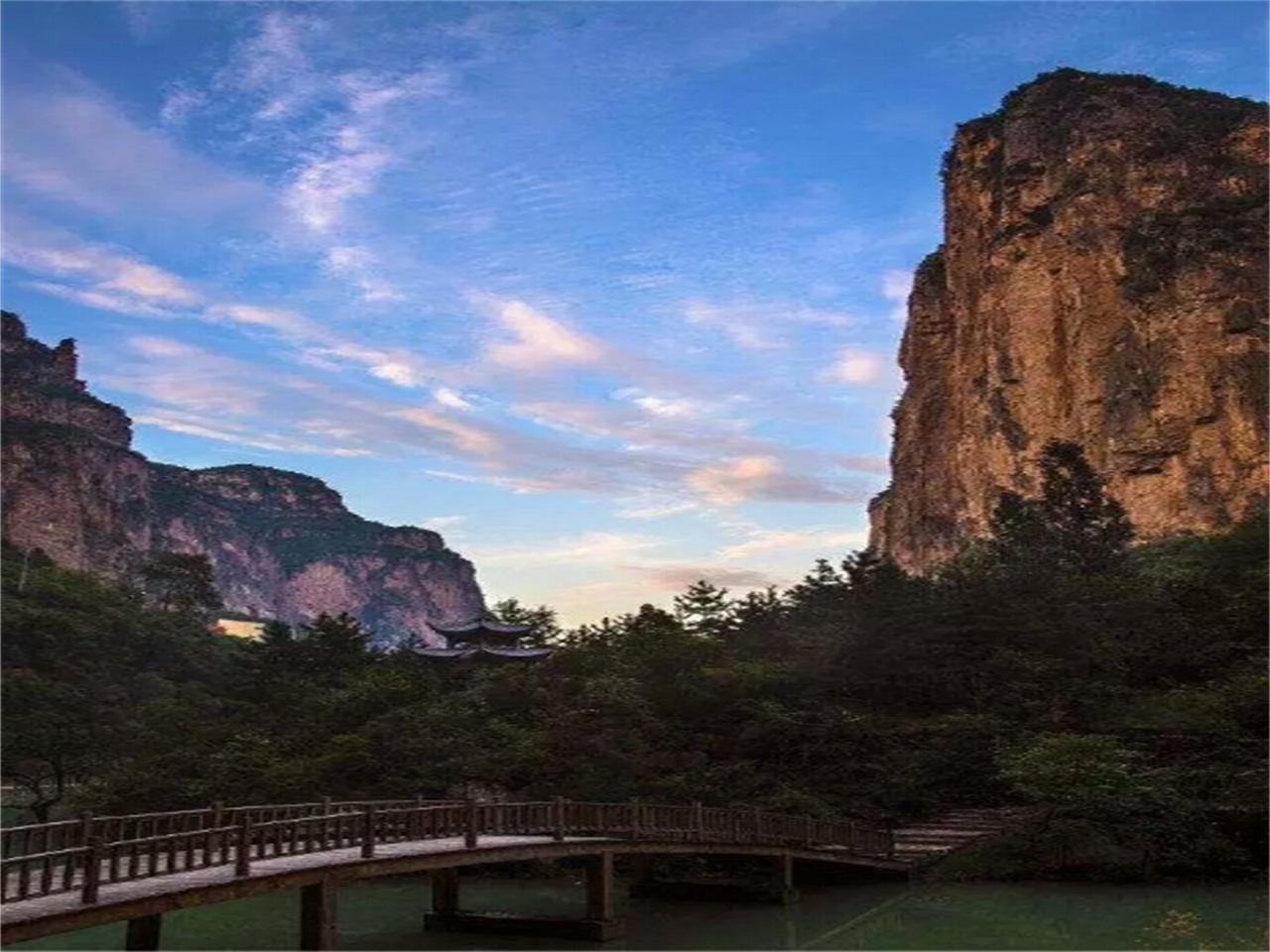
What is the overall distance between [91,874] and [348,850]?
4570 mm

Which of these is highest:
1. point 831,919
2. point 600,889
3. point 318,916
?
point 318,916

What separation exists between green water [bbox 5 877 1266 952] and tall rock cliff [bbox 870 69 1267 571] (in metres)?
33.8

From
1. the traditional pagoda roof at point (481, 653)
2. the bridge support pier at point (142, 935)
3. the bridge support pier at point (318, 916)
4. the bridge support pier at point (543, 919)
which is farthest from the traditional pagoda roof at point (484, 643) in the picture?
the bridge support pier at point (318, 916)

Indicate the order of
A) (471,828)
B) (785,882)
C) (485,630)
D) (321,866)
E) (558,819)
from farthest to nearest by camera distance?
(485,630)
(785,882)
(558,819)
(471,828)
(321,866)

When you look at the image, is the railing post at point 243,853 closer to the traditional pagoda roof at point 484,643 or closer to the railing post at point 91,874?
the railing post at point 91,874

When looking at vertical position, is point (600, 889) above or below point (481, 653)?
below

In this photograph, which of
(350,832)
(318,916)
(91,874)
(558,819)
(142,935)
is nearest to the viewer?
(91,874)

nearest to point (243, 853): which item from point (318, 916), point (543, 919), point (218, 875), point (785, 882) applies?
point (218, 875)

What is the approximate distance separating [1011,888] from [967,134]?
56.9 meters

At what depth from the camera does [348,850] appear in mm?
14117

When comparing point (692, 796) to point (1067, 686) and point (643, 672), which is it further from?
point (1067, 686)

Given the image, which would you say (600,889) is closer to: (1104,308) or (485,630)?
(485,630)

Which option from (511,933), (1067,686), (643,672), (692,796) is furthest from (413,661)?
(511,933)

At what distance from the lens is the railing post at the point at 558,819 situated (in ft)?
55.3
